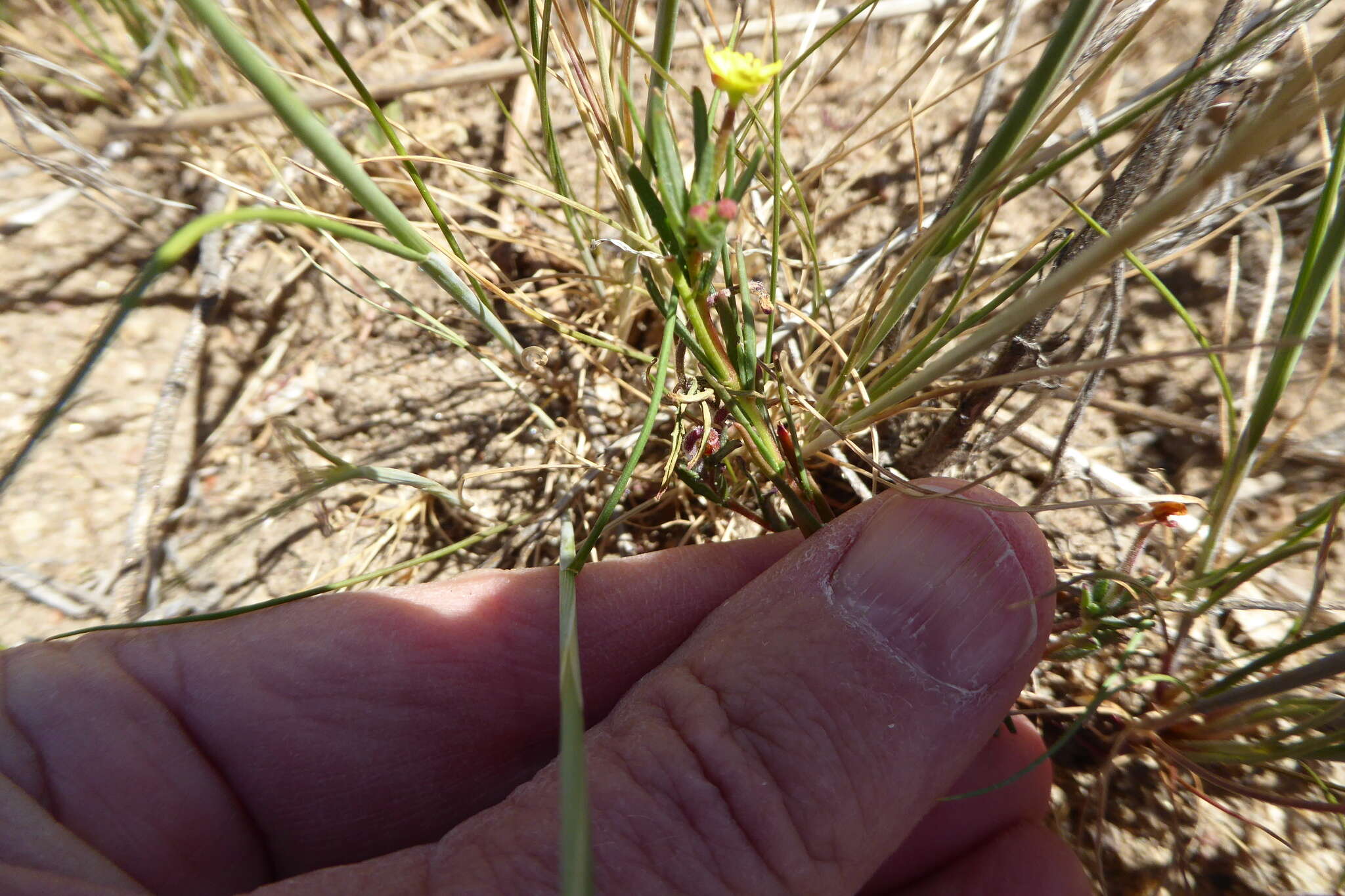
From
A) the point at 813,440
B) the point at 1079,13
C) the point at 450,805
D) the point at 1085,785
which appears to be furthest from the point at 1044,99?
the point at 450,805

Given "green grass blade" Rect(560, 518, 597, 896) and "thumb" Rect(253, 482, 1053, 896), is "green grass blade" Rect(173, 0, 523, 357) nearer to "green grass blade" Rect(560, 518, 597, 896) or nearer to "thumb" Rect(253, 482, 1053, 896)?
"green grass blade" Rect(560, 518, 597, 896)

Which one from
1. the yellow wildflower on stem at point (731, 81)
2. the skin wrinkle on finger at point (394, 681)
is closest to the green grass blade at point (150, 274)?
the yellow wildflower on stem at point (731, 81)

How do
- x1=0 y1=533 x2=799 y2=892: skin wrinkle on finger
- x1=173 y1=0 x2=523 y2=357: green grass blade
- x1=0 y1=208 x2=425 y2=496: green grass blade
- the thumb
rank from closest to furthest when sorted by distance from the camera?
x1=0 y1=208 x2=425 y2=496: green grass blade
x1=173 y1=0 x2=523 y2=357: green grass blade
the thumb
x1=0 y1=533 x2=799 y2=892: skin wrinkle on finger

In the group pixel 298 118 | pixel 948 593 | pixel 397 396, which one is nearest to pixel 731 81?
pixel 298 118

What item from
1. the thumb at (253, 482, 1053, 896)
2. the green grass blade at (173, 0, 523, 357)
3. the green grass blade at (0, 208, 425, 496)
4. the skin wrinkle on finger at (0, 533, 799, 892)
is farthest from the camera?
the skin wrinkle on finger at (0, 533, 799, 892)

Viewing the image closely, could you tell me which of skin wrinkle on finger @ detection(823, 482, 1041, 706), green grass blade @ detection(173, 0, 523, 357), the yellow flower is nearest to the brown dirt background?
skin wrinkle on finger @ detection(823, 482, 1041, 706)

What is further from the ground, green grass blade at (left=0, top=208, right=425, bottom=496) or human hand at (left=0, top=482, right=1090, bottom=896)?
green grass blade at (left=0, top=208, right=425, bottom=496)

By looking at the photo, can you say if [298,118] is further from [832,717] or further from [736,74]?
[832,717]

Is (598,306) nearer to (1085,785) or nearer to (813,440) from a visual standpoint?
(813,440)
